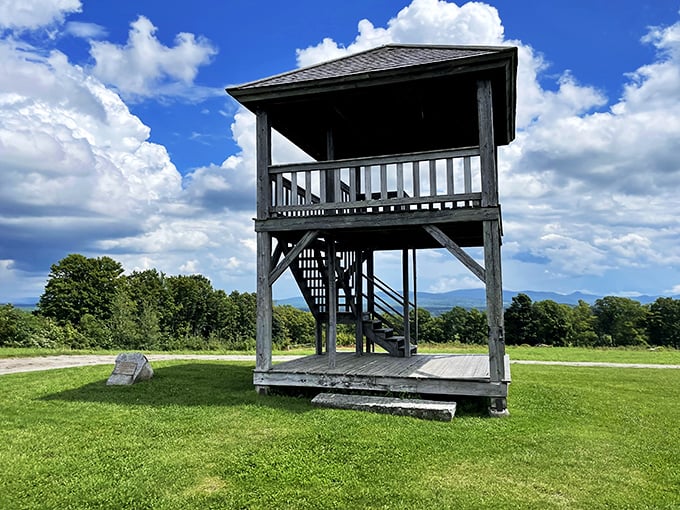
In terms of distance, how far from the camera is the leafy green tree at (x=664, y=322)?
122 ft

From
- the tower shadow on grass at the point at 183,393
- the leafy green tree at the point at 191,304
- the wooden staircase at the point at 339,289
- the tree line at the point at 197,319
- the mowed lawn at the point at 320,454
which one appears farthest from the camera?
the leafy green tree at the point at 191,304

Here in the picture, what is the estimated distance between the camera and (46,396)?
29.3 ft

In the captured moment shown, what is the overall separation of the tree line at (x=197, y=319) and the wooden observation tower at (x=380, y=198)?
1578cm

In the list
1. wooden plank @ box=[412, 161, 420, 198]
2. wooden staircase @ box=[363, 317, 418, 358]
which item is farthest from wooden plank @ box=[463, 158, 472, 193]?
A: wooden staircase @ box=[363, 317, 418, 358]

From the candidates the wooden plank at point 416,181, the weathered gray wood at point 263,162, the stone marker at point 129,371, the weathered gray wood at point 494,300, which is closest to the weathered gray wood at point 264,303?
the weathered gray wood at point 263,162

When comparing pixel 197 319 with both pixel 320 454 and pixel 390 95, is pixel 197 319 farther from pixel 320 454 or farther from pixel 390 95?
pixel 320 454

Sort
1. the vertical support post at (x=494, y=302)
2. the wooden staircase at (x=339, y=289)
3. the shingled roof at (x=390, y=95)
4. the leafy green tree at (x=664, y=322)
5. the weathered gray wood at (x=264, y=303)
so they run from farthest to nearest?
the leafy green tree at (x=664, y=322) < the wooden staircase at (x=339, y=289) < the weathered gray wood at (x=264, y=303) < the shingled roof at (x=390, y=95) < the vertical support post at (x=494, y=302)

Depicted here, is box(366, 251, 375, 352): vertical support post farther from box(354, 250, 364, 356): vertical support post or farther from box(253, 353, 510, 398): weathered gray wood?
box(253, 353, 510, 398): weathered gray wood

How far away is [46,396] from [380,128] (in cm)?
843

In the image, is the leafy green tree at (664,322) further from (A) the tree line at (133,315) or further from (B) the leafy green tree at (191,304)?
(B) the leafy green tree at (191,304)

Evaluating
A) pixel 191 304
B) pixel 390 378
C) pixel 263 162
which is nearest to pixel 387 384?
pixel 390 378

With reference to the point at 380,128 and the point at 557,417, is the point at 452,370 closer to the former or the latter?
the point at 557,417

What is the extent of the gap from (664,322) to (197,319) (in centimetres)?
3503

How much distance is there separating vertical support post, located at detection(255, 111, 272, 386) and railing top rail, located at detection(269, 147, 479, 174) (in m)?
0.24
